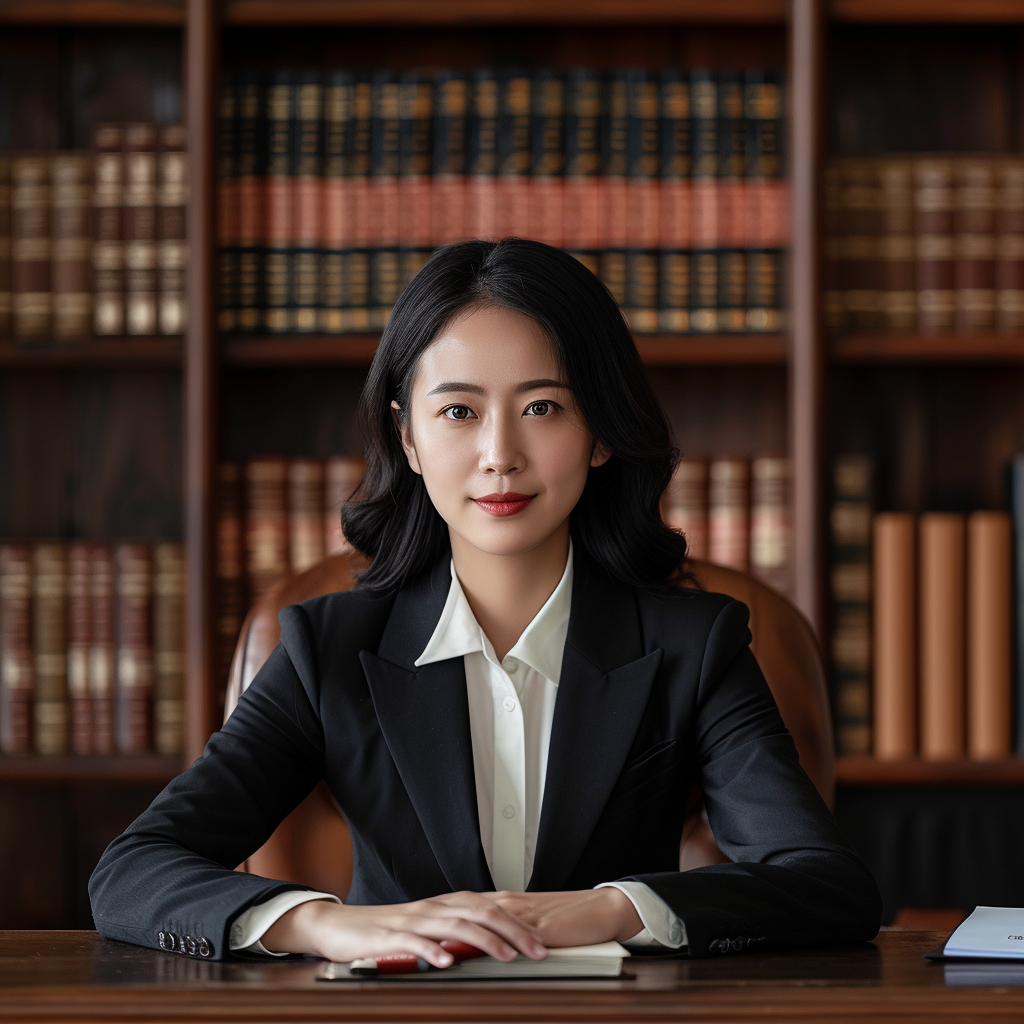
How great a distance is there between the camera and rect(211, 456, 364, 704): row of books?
2.00m

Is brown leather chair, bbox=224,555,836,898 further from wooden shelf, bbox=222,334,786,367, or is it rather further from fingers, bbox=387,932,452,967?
wooden shelf, bbox=222,334,786,367

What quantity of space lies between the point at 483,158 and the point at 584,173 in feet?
0.56

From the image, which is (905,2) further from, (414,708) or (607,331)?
(414,708)

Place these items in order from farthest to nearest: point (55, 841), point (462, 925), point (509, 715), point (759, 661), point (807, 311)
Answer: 1. point (55, 841)
2. point (807, 311)
3. point (759, 661)
4. point (509, 715)
5. point (462, 925)

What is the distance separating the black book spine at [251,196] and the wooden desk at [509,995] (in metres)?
1.30

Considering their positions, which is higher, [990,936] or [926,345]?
[926,345]

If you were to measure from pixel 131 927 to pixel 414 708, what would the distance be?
34cm

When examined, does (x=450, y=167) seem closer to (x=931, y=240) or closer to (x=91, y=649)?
(x=931, y=240)

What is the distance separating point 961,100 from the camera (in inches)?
84.5

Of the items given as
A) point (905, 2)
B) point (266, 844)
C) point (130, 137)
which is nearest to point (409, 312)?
point (266, 844)

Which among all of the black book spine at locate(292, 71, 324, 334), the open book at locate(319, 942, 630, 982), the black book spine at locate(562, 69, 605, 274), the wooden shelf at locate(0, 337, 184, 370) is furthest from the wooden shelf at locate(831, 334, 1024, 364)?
the open book at locate(319, 942, 630, 982)

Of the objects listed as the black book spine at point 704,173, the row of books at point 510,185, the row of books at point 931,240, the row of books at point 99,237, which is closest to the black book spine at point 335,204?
the row of books at point 510,185

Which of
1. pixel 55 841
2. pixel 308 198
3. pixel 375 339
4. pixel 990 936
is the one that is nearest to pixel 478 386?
pixel 990 936

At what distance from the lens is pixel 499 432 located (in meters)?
1.12
